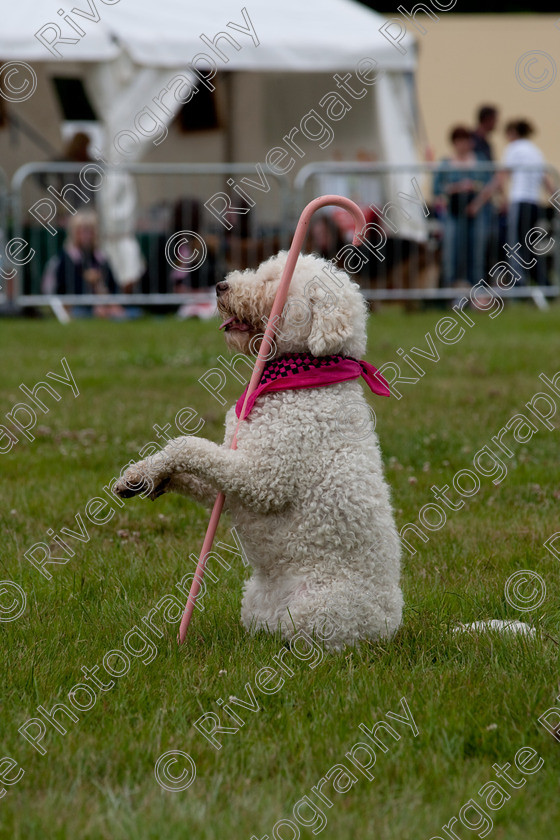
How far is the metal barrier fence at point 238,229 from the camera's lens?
1338 cm

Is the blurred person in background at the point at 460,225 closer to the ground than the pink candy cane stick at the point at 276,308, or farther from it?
closer to the ground

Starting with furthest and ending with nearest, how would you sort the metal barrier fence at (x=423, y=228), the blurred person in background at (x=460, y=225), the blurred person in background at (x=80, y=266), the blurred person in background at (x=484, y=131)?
the blurred person in background at (x=484, y=131) → the blurred person in background at (x=460, y=225) → the metal barrier fence at (x=423, y=228) → the blurred person in background at (x=80, y=266)

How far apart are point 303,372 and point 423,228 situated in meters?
11.5

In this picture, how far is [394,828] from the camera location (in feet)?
8.08

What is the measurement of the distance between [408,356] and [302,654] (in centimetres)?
→ 644

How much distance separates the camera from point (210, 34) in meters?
13.8

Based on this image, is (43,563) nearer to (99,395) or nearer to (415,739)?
(415,739)

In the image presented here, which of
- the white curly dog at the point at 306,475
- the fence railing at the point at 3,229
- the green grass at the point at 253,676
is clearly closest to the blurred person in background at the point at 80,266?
the fence railing at the point at 3,229

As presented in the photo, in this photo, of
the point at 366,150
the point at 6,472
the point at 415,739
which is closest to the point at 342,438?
the point at 415,739

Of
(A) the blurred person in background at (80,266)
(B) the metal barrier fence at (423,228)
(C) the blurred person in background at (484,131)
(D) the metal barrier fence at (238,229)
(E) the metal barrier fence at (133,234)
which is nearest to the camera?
(A) the blurred person in background at (80,266)

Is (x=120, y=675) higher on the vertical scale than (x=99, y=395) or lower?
higher

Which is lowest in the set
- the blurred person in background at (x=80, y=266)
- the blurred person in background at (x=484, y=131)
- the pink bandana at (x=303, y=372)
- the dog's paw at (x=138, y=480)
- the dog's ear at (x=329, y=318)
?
the blurred person in background at (x=80, y=266)

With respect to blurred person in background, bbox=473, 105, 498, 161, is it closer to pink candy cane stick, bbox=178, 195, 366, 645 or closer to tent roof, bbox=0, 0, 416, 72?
tent roof, bbox=0, 0, 416, 72

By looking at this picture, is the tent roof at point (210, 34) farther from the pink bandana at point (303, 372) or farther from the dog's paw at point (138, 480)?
the dog's paw at point (138, 480)
